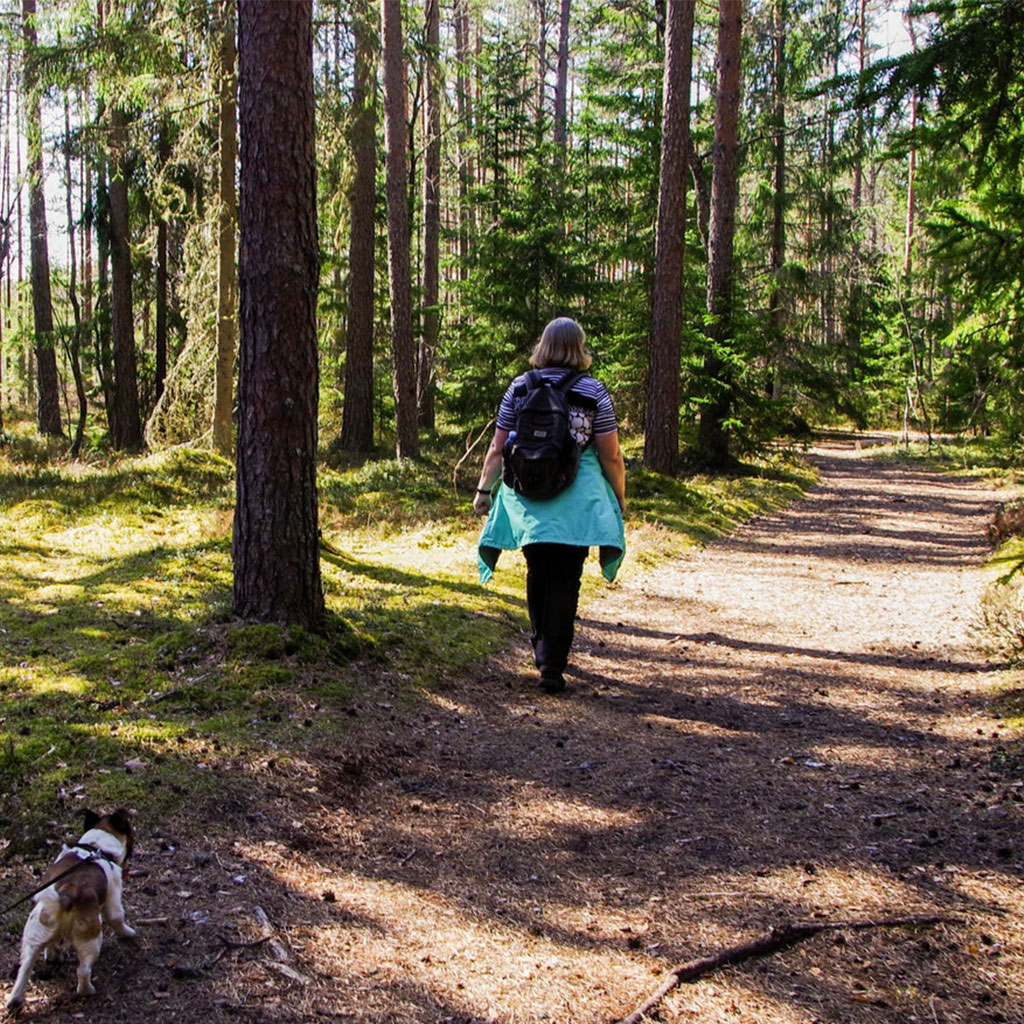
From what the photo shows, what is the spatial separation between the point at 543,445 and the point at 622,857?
8.42 feet

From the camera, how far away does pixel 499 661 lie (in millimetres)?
6645

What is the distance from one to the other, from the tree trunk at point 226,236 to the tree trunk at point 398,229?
2920 millimetres

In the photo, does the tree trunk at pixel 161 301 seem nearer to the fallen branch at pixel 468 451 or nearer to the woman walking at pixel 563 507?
the fallen branch at pixel 468 451

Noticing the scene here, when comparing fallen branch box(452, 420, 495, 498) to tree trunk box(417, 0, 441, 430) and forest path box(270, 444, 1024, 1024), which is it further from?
tree trunk box(417, 0, 441, 430)

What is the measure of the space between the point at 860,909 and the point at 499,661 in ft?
12.1

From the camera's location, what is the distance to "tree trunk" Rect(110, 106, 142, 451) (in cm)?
1902

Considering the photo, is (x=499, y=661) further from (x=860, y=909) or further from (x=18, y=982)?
(x=18, y=982)

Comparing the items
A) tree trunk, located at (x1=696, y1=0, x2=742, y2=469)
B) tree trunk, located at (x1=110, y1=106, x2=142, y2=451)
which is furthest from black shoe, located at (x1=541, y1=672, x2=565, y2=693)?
tree trunk, located at (x1=110, y1=106, x2=142, y2=451)

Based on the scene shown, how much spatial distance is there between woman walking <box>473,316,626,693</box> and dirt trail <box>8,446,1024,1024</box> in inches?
26.9

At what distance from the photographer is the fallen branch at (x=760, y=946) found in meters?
2.73

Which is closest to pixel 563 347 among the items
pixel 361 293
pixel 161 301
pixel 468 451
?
pixel 468 451

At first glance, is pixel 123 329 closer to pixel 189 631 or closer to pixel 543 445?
pixel 189 631

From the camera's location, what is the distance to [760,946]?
9.80ft

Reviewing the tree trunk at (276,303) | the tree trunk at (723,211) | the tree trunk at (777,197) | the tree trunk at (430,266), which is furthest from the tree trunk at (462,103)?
the tree trunk at (276,303)
